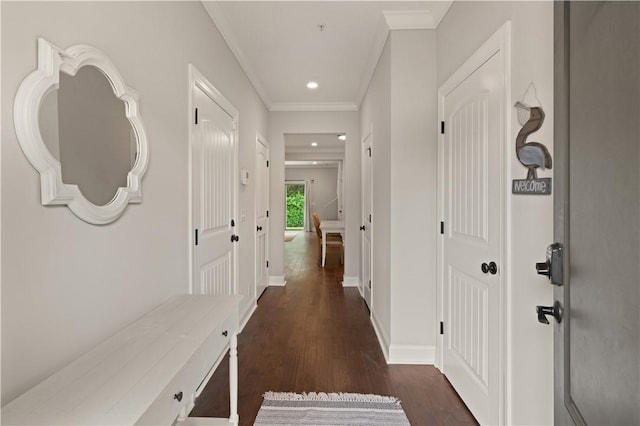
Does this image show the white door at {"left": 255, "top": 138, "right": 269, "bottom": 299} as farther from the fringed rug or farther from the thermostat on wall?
the fringed rug

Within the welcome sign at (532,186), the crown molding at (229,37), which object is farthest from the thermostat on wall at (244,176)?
the welcome sign at (532,186)

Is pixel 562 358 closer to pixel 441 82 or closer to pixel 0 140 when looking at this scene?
pixel 0 140

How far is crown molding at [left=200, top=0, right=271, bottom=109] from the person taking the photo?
232 cm

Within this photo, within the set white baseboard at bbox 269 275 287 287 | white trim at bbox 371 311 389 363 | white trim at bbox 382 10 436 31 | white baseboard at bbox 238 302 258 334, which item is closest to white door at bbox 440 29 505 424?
white trim at bbox 371 311 389 363

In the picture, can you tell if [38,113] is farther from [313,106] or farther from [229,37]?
[313,106]

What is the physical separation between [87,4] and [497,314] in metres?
2.16

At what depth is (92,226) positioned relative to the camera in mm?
1188

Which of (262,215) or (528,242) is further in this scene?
(262,215)

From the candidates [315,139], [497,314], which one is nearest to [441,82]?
[497,314]

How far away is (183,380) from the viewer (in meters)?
1.03

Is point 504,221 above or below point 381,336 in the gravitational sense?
above

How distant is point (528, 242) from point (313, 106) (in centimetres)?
388

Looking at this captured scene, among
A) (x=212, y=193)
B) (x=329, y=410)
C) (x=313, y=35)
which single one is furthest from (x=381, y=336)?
(x=313, y=35)

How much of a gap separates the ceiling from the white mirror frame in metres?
1.40
